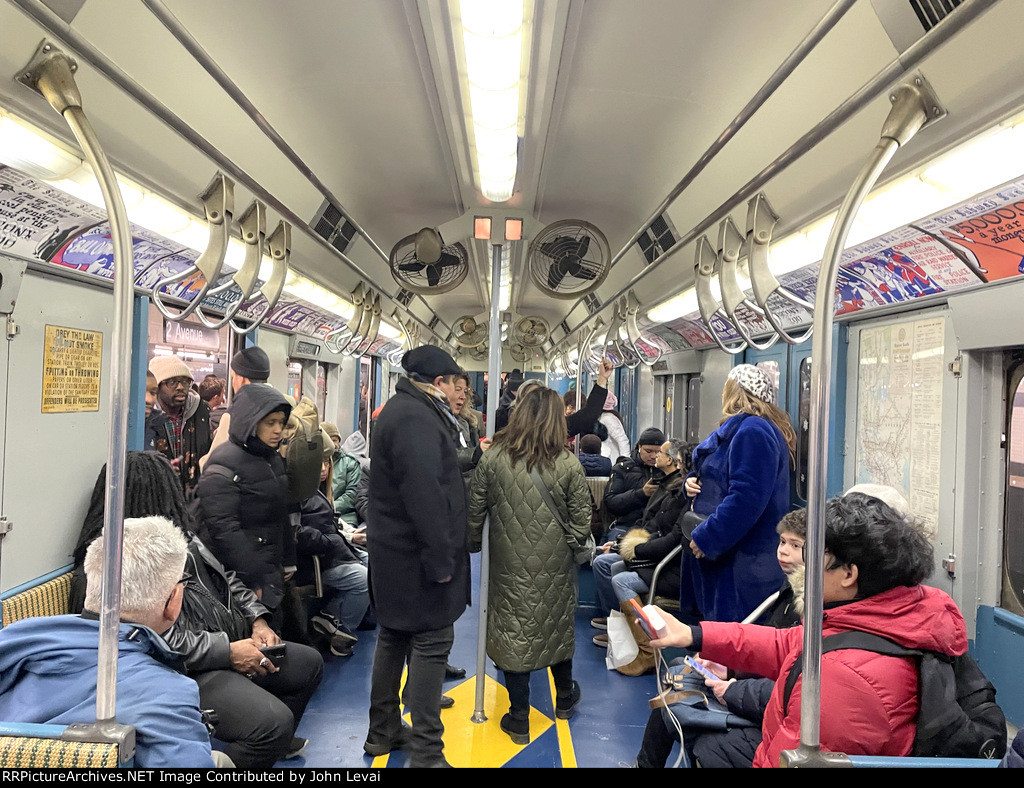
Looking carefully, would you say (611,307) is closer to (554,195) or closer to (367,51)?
(554,195)

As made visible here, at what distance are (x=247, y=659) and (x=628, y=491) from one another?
3.51m

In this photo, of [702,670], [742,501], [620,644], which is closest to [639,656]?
[620,644]

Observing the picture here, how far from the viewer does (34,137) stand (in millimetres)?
2205

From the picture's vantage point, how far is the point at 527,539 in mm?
3328

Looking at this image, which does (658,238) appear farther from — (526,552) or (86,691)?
(86,691)

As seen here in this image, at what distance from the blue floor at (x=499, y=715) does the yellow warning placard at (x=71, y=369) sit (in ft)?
6.96

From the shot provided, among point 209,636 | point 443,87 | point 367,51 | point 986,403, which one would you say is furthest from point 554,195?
point 209,636

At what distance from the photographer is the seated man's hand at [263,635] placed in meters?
3.02

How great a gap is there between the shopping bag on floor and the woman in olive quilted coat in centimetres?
80

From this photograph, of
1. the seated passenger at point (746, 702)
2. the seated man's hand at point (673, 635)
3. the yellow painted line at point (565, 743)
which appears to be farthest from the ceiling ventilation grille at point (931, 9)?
the yellow painted line at point (565, 743)

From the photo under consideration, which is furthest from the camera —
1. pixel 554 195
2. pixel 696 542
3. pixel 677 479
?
pixel 554 195

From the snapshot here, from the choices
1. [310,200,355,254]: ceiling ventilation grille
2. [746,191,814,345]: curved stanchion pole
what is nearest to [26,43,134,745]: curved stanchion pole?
[746,191,814,345]: curved stanchion pole

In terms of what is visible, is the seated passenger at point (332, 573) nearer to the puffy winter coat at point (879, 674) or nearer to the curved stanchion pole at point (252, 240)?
the curved stanchion pole at point (252, 240)

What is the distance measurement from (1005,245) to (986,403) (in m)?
1.13
